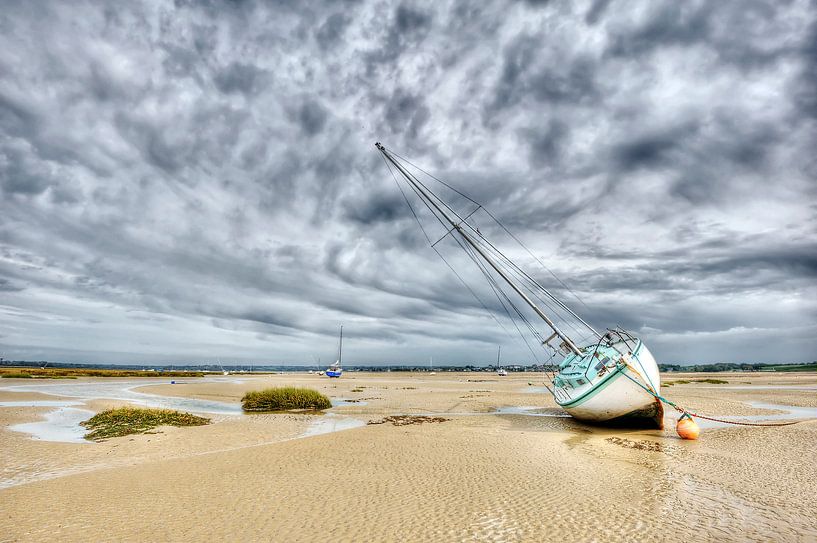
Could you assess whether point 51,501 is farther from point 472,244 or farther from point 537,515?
point 472,244

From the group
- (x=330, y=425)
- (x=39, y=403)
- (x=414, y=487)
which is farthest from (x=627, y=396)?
(x=39, y=403)

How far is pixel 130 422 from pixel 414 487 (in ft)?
60.0

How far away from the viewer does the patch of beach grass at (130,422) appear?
64.6 ft

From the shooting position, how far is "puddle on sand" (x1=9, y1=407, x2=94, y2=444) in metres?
18.9

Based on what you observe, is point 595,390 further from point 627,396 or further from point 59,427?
point 59,427

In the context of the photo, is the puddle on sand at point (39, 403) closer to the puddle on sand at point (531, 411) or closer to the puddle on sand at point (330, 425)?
the puddle on sand at point (330, 425)

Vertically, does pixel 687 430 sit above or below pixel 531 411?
above

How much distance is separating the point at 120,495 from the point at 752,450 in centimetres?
2192

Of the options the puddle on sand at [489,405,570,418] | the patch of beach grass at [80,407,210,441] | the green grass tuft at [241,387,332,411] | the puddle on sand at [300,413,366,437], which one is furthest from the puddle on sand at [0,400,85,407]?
the puddle on sand at [489,405,570,418]

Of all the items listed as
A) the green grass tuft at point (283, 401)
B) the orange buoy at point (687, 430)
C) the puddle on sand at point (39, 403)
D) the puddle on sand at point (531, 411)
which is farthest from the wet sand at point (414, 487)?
the puddle on sand at point (39, 403)

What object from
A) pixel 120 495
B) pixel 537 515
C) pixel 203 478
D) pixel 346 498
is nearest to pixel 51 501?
pixel 120 495

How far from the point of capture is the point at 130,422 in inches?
853

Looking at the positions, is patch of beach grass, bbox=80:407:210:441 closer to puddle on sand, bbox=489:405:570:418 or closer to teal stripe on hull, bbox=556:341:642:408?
puddle on sand, bbox=489:405:570:418

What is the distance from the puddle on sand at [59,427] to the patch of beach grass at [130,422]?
0.50 metres
